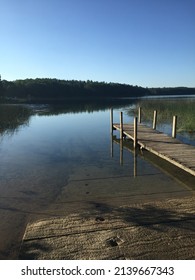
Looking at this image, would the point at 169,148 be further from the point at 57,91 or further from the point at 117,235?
the point at 57,91

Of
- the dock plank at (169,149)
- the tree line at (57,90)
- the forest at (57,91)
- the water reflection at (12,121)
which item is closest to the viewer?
the dock plank at (169,149)

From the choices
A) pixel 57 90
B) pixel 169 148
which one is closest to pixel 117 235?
pixel 169 148

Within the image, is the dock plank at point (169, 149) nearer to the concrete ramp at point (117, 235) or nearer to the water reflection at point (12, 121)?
the concrete ramp at point (117, 235)

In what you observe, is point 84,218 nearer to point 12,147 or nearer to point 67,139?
point 12,147

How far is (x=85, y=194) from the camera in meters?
9.49

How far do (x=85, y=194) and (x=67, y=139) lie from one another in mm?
12266

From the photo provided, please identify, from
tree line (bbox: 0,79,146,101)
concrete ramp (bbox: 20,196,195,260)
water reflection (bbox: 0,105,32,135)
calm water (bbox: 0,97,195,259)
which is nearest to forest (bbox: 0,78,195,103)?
tree line (bbox: 0,79,146,101)

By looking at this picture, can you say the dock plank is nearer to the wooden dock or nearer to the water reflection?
the wooden dock

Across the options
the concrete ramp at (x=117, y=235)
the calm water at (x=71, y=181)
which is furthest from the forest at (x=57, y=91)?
the concrete ramp at (x=117, y=235)

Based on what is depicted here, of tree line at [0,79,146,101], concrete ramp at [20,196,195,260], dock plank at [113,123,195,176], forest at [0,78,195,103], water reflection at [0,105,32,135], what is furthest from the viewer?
tree line at [0,79,146,101]

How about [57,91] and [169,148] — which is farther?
[57,91]

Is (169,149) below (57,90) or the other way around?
below

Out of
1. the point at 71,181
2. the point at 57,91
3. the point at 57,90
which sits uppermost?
the point at 57,90
